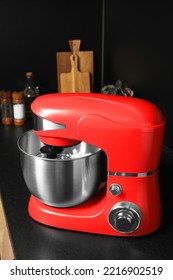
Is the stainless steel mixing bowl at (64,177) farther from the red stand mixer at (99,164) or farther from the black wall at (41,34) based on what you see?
the black wall at (41,34)

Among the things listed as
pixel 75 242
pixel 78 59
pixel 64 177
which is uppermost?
pixel 78 59

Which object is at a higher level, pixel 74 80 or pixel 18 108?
pixel 74 80

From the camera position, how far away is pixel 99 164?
0.81 metres

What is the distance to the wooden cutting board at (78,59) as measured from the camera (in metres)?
1.79

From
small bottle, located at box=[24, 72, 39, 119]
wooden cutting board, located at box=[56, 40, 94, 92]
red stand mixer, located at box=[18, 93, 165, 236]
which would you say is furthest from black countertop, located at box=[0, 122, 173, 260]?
wooden cutting board, located at box=[56, 40, 94, 92]

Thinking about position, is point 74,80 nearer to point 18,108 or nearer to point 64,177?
point 18,108

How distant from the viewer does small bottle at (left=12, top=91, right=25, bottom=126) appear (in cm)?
165

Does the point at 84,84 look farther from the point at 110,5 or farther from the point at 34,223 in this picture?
the point at 34,223

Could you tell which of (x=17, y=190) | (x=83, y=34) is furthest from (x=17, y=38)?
(x=17, y=190)

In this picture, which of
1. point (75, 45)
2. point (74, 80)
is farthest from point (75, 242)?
point (75, 45)

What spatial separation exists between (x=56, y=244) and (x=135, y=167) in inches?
10.3

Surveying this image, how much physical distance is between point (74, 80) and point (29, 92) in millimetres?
265

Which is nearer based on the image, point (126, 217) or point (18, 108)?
point (126, 217)

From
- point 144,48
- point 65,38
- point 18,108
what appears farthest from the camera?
point 65,38
